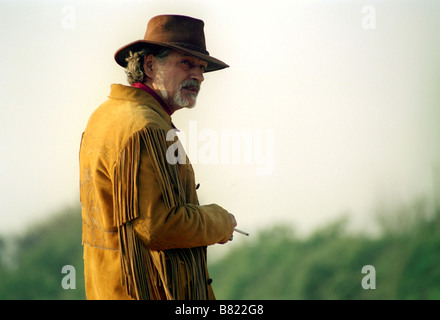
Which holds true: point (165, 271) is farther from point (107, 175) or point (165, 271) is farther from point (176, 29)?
point (176, 29)

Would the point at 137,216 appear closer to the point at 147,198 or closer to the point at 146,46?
the point at 147,198

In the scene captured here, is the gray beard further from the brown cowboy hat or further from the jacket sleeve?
the jacket sleeve

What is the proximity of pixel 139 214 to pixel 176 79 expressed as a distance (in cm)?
69

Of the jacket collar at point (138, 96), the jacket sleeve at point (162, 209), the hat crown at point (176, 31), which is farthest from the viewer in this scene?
the hat crown at point (176, 31)

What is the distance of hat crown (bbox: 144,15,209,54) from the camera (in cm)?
264

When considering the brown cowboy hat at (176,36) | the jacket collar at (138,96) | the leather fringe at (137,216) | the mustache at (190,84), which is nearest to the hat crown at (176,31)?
the brown cowboy hat at (176,36)

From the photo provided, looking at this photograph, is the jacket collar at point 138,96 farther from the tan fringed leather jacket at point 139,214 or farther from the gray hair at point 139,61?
the gray hair at point 139,61

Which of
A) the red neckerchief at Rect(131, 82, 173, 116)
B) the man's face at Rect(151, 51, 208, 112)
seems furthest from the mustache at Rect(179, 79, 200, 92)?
the red neckerchief at Rect(131, 82, 173, 116)

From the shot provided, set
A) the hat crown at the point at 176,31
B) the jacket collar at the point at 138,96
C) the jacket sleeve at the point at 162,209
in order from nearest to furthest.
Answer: the jacket sleeve at the point at 162,209 < the jacket collar at the point at 138,96 < the hat crown at the point at 176,31

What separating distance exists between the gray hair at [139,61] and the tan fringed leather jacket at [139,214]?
0.13 m

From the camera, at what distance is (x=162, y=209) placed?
90.9 inches

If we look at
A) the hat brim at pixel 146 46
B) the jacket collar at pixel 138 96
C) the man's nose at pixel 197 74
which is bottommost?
the jacket collar at pixel 138 96

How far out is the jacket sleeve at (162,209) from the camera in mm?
2299

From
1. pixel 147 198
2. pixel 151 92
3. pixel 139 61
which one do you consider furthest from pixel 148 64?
pixel 147 198
